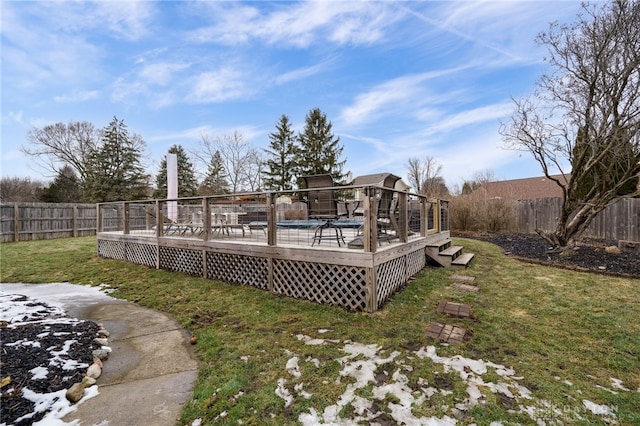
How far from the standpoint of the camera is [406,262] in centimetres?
562

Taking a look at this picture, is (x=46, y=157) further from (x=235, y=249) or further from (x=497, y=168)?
(x=497, y=168)

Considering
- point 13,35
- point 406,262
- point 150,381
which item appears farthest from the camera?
point 13,35

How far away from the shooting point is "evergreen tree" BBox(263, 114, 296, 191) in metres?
26.4

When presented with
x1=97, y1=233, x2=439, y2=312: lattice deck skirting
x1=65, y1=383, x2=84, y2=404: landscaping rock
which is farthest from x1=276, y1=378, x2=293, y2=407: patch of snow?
x1=97, y1=233, x2=439, y2=312: lattice deck skirting

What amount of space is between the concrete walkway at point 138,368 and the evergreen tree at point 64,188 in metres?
25.8

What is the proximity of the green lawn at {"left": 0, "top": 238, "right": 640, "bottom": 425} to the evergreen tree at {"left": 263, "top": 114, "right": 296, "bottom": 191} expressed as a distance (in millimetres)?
21277

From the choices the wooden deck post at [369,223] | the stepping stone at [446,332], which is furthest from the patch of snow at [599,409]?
the wooden deck post at [369,223]

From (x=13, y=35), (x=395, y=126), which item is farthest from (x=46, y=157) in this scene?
(x=395, y=126)

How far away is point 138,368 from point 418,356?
2.87 metres

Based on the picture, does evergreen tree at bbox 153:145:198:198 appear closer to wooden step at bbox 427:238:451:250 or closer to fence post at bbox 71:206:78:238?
fence post at bbox 71:206:78:238

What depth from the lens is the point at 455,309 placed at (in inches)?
164

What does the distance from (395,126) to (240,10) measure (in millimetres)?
12609

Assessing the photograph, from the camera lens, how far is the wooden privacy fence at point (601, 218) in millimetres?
10562

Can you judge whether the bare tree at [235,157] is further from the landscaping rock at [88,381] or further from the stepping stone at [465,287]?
the landscaping rock at [88,381]
